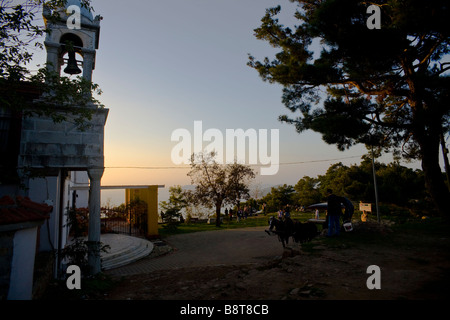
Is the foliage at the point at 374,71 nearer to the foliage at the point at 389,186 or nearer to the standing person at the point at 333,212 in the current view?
the standing person at the point at 333,212

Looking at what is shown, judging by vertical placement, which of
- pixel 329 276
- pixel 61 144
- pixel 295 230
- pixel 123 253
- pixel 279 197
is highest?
pixel 61 144

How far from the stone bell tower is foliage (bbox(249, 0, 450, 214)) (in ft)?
25.7

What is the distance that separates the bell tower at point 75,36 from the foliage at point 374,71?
758 centimetres

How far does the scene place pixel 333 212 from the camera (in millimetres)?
8844

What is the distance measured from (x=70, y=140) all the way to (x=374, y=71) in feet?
39.9

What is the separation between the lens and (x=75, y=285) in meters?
6.35

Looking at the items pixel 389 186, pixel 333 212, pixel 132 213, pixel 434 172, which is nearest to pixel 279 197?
pixel 389 186

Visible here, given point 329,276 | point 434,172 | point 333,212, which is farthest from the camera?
point 434,172

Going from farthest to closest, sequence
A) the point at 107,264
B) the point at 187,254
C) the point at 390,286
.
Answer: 1. the point at 187,254
2. the point at 107,264
3. the point at 390,286

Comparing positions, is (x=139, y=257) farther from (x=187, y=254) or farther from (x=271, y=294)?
(x=271, y=294)

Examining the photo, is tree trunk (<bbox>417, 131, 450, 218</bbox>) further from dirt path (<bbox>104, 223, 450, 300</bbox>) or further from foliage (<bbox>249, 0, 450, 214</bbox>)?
dirt path (<bbox>104, 223, 450, 300</bbox>)

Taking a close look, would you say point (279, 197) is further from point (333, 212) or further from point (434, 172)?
point (333, 212)

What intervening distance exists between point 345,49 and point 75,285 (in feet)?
40.2

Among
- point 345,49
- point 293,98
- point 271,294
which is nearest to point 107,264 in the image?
point 271,294
